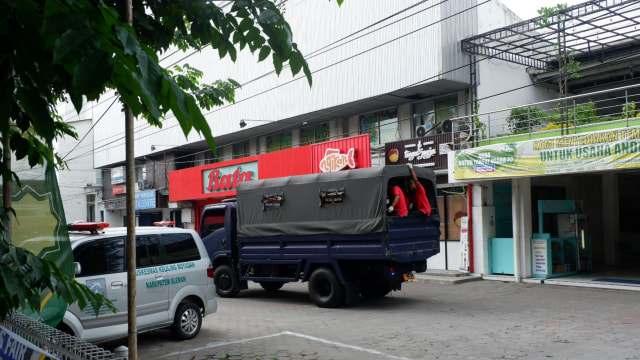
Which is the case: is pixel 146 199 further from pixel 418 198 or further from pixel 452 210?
pixel 418 198

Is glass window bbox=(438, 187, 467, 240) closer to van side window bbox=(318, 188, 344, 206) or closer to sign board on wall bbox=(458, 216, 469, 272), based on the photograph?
sign board on wall bbox=(458, 216, 469, 272)

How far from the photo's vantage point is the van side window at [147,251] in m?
8.58

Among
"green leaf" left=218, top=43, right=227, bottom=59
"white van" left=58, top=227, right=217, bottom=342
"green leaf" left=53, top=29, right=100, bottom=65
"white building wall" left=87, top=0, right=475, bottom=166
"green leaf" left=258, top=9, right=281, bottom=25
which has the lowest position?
"white van" left=58, top=227, right=217, bottom=342

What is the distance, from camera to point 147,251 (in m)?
8.72

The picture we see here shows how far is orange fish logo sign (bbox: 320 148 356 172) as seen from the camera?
1988cm

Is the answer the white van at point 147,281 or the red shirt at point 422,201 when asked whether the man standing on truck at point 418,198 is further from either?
the white van at point 147,281

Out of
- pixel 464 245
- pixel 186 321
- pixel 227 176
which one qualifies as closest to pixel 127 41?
pixel 186 321

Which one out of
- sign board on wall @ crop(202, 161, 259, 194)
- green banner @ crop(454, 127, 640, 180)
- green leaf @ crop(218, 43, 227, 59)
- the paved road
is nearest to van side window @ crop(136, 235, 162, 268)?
the paved road

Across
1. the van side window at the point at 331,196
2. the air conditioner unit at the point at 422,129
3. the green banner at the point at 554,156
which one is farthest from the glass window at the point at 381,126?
the van side window at the point at 331,196

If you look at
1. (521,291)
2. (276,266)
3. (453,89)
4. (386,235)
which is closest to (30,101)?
(386,235)

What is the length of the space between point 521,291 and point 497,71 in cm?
899

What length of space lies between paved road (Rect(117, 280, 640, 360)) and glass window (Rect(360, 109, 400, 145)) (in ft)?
28.5

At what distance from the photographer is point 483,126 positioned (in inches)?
711

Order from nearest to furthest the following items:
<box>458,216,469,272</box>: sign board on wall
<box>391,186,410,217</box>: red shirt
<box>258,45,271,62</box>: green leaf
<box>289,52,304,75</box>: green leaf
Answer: <box>289,52,304,75</box>: green leaf → <box>258,45,271,62</box>: green leaf → <box>391,186,410,217</box>: red shirt → <box>458,216,469,272</box>: sign board on wall
